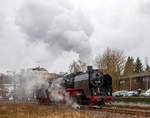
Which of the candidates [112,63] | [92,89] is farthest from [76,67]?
[92,89]

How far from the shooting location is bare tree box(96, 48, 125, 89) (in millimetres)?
41344

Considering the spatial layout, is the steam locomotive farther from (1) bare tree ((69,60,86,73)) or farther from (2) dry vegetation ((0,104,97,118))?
(1) bare tree ((69,60,86,73))

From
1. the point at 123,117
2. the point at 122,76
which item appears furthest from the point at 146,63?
the point at 123,117

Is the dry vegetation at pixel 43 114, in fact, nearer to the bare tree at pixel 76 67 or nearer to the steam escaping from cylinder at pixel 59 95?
the steam escaping from cylinder at pixel 59 95

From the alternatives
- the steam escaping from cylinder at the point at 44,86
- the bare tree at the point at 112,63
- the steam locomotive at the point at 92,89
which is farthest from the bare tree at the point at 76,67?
the steam locomotive at the point at 92,89

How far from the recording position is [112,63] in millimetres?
41562

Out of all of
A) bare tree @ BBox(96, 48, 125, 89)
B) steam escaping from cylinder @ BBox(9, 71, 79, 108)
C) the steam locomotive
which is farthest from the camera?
bare tree @ BBox(96, 48, 125, 89)

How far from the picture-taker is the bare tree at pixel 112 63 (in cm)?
4134

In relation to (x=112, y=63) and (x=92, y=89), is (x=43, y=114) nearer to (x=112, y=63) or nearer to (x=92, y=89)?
(x=92, y=89)

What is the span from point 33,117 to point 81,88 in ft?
29.8

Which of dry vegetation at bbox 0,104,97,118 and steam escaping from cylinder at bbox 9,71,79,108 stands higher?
steam escaping from cylinder at bbox 9,71,79,108

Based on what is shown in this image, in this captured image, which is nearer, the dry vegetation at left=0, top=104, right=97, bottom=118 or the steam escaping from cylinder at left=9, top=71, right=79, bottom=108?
the dry vegetation at left=0, top=104, right=97, bottom=118

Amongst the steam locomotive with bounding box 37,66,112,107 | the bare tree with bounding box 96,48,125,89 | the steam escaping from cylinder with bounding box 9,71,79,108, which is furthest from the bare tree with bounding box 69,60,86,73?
the steam locomotive with bounding box 37,66,112,107

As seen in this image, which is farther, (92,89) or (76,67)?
(76,67)
